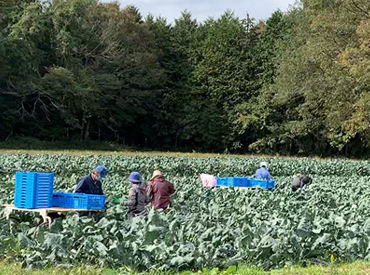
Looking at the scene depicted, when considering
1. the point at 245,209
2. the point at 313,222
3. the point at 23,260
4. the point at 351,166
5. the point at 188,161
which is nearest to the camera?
the point at 23,260

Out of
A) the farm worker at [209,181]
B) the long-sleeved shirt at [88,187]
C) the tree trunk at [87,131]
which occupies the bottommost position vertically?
the farm worker at [209,181]

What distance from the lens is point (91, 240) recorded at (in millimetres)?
7676

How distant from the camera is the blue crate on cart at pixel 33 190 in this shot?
1034 cm

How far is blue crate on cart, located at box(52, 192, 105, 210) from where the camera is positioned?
10.5 meters

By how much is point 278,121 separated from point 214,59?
9.03 m

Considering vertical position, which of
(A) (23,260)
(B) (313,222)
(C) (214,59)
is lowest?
(A) (23,260)

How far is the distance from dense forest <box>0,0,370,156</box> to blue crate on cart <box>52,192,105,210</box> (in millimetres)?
31633

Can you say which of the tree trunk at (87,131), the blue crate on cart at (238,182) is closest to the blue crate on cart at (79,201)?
the blue crate on cart at (238,182)

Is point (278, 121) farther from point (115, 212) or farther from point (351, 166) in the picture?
point (115, 212)

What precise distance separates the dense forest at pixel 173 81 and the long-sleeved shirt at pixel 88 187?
30714mm

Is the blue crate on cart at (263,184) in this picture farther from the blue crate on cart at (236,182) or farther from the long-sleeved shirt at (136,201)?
the long-sleeved shirt at (136,201)

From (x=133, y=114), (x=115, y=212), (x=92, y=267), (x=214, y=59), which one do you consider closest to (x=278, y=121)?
(x=214, y=59)

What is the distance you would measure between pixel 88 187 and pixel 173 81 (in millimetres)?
45548

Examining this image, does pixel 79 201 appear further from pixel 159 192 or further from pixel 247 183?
pixel 247 183
